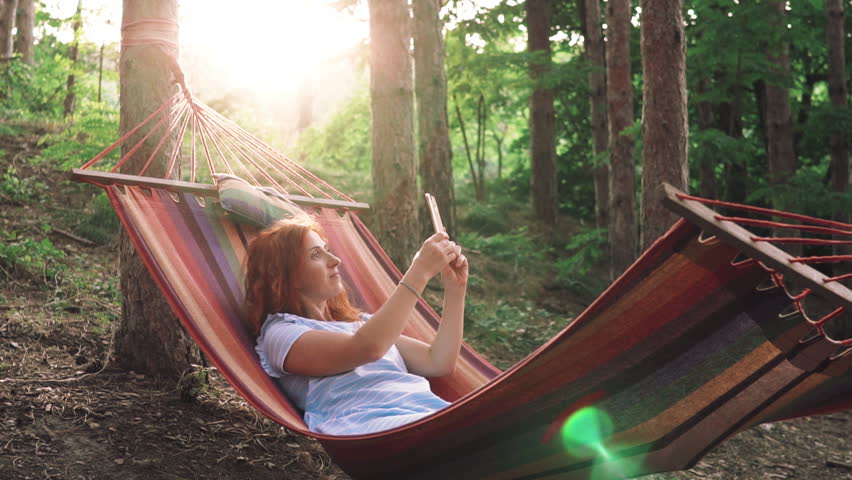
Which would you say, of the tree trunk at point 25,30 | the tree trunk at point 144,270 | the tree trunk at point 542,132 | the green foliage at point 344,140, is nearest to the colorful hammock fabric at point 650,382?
the tree trunk at point 144,270

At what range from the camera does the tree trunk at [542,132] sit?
859cm

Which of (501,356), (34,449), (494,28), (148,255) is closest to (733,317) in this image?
(148,255)

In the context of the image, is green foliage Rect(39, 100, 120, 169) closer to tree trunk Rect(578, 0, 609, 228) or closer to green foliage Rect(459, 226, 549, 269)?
green foliage Rect(459, 226, 549, 269)

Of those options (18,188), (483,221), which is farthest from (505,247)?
(18,188)

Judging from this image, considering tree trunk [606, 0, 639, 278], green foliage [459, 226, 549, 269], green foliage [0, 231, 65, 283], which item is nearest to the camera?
green foliage [0, 231, 65, 283]

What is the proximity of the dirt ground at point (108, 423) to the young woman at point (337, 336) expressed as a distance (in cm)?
48

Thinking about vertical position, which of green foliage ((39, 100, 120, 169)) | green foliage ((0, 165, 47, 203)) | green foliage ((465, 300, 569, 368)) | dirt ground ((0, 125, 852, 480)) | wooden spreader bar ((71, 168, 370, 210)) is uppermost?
green foliage ((39, 100, 120, 169))

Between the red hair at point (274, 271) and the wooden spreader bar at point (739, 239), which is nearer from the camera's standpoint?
the wooden spreader bar at point (739, 239)

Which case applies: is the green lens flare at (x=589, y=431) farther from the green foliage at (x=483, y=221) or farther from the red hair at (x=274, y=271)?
the green foliage at (x=483, y=221)

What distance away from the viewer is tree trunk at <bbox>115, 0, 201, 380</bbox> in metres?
2.43

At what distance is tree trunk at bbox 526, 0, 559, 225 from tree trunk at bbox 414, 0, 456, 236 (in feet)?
8.55

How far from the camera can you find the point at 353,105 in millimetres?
10531

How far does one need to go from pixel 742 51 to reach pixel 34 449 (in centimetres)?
506

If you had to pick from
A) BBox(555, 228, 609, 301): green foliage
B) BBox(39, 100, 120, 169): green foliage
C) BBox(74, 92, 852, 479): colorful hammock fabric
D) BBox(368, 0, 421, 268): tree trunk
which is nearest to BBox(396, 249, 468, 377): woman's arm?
BBox(74, 92, 852, 479): colorful hammock fabric
